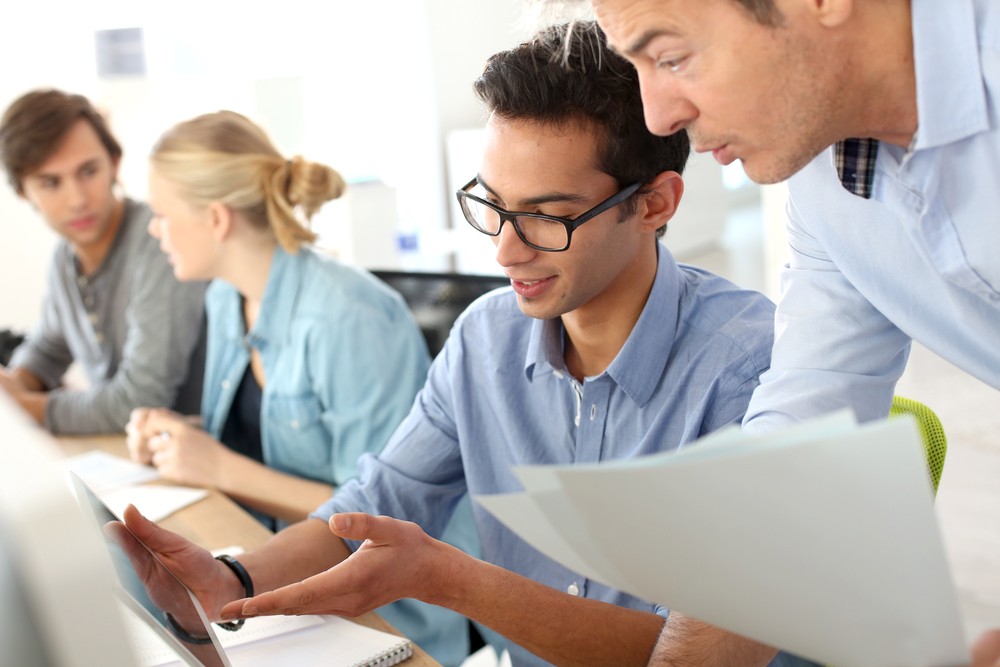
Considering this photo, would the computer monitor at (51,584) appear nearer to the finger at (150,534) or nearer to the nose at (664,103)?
the finger at (150,534)

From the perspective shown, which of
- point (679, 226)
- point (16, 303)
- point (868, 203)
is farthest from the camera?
point (679, 226)

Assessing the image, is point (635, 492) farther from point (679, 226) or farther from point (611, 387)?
point (679, 226)

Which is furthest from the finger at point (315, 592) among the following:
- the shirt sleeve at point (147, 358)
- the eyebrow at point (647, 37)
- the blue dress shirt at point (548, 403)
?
the shirt sleeve at point (147, 358)

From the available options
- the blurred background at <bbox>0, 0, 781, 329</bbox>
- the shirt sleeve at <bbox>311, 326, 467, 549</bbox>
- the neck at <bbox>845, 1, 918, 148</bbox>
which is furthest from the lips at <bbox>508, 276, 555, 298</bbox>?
the blurred background at <bbox>0, 0, 781, 329</bbox>

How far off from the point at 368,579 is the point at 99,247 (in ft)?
6.48

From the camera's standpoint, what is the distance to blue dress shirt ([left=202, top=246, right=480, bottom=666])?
162 cm

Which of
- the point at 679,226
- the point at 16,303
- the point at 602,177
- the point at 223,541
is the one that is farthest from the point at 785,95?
the point at 679,226

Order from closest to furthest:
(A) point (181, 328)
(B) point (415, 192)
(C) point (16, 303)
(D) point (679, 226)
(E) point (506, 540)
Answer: (E) point (506, 540) → (A) point (181, 328) → (C) point (16, 303) → (B) point (415, 192) → (D) point (679, 226)

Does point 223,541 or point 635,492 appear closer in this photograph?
point 635,492

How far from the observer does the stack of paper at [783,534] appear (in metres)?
0.46

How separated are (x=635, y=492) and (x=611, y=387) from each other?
635mm

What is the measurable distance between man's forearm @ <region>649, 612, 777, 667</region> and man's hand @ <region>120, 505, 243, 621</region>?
19.7 inches

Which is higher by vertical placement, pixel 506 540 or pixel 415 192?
pixel 415 192

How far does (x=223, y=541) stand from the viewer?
1312 mm
